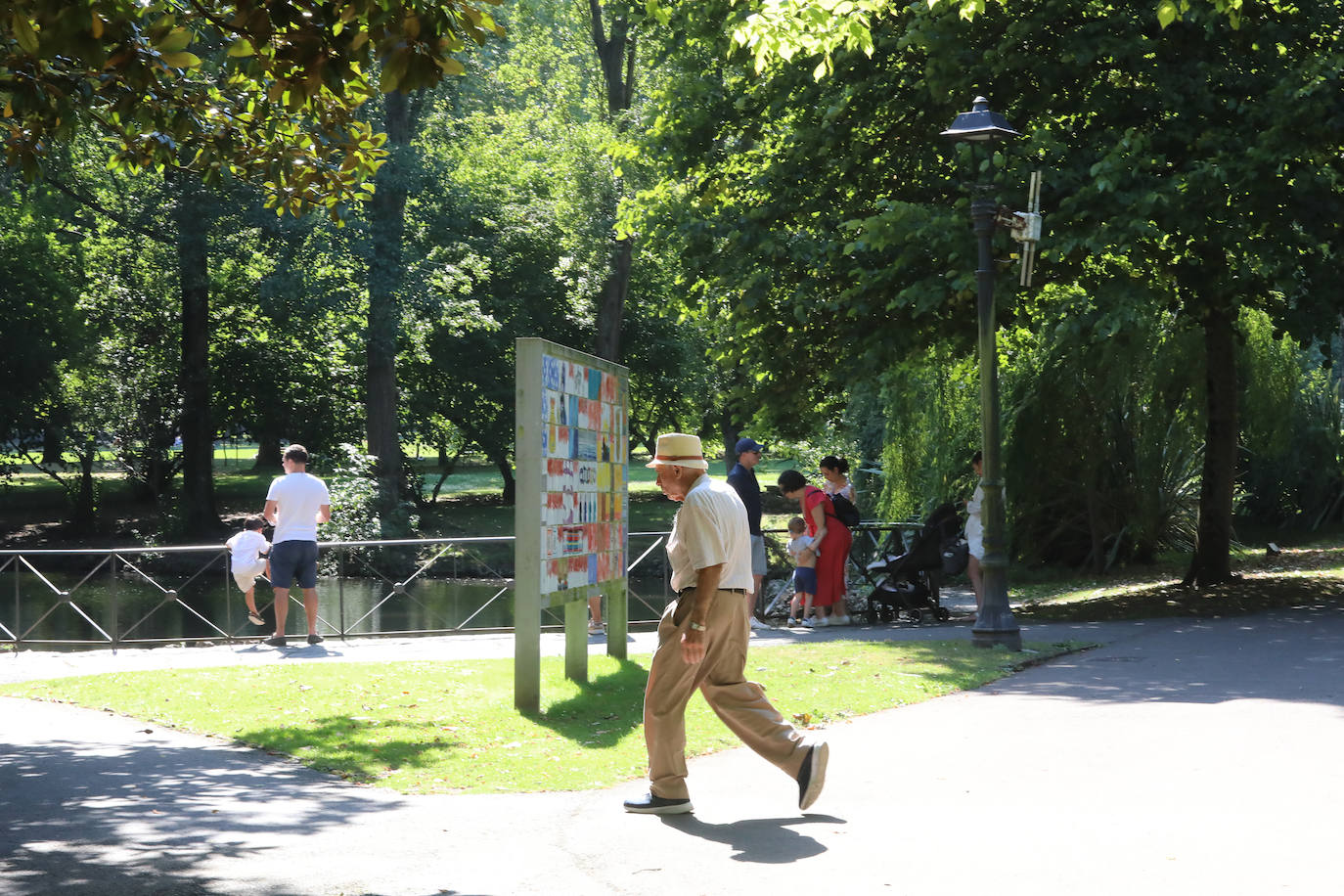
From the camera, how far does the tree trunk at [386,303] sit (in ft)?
106

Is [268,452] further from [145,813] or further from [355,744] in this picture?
[145,813]

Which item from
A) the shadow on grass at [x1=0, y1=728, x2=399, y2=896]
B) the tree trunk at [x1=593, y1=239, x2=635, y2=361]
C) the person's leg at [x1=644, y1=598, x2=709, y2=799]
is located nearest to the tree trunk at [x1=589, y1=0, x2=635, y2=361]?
the tree trunk at [x1=593, y1=239, x2=635, y2=361]

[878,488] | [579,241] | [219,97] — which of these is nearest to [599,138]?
[579,241]

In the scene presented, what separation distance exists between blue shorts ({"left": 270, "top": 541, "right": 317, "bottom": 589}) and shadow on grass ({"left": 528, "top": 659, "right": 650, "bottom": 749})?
14.5 ft

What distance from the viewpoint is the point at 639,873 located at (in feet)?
20.0

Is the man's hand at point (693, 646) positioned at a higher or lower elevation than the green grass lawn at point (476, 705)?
higher

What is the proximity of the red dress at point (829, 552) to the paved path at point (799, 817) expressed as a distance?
19.5 feet

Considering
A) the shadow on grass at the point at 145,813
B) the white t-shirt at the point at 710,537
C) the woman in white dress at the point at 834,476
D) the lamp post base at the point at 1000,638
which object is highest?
the woman in white dress at the point at 834,476

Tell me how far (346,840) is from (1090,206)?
12373mm

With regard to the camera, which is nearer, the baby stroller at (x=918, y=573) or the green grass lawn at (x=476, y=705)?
the green grass lawn at (x=476, y=705)

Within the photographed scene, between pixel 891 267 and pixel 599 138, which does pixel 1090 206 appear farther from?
pixel 599 138

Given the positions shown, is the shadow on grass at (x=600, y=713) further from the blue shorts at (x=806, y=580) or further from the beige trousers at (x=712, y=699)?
the blue shorts at (x=806, y=580)

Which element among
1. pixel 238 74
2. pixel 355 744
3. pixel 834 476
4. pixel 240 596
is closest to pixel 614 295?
pixel 240 596

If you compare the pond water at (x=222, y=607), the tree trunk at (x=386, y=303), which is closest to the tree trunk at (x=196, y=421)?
the tree trunk at (x=386, y=303)
